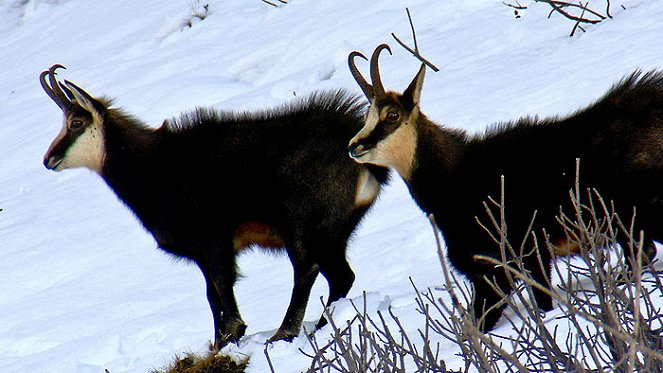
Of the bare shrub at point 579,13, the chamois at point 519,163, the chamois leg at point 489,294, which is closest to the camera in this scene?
the chamois at point 519,163

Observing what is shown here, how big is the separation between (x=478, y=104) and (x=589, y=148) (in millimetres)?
4963

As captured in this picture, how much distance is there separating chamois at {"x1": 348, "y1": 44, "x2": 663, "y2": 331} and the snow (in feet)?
1.76

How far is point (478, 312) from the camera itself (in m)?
5.41

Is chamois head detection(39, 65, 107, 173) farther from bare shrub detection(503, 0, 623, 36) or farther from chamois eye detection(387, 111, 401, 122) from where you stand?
bare shrub detection(503, 0, 623, 36)

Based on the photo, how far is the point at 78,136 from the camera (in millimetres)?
6891

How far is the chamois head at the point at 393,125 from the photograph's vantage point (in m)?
5.64

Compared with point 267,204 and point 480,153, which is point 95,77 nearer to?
point 267,204

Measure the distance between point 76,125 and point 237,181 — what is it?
1.27 m

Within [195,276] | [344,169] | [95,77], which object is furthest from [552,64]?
[95,77]

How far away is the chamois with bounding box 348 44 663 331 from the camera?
196 inches

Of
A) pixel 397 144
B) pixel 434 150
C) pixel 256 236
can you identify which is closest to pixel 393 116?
pixel 397 144

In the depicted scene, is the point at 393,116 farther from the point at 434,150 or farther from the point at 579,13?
the point at 579,13

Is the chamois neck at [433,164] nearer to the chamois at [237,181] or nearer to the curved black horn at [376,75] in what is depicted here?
the curved black horn at [376,75]

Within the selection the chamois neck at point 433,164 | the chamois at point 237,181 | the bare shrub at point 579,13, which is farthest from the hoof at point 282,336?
the bare shrub at point 579,13
